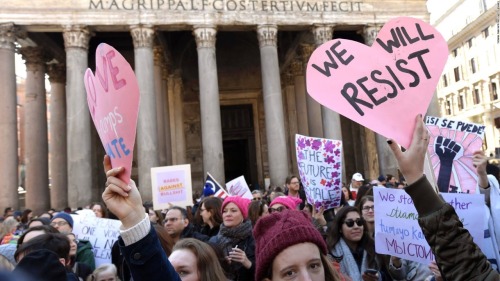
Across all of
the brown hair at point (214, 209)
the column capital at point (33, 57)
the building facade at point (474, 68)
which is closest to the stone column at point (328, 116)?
the brown hair at point (214, 209)

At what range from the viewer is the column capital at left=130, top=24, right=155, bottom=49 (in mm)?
17625

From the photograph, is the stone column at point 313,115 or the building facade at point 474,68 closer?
the stone column at point 313,115

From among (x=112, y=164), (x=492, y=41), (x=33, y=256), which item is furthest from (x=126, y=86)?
(x=492, y=41)

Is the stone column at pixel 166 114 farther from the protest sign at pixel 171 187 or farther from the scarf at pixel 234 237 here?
the scarf at pixel 234 237

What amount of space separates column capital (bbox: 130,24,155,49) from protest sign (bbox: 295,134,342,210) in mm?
11778

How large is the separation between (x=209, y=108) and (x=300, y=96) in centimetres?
766

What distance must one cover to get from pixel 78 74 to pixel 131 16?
326 centimetres

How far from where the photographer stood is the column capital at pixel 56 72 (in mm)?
22594

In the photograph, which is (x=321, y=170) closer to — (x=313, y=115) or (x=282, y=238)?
(x=282, y=238)

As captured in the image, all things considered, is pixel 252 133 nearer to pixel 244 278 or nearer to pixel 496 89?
pixel 244 278

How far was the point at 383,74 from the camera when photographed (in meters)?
2.79

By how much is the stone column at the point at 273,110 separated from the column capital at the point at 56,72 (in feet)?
37.6

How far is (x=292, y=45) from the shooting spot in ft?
79.0

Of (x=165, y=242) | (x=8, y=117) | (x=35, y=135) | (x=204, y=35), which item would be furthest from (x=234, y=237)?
(x=35, y=135)
